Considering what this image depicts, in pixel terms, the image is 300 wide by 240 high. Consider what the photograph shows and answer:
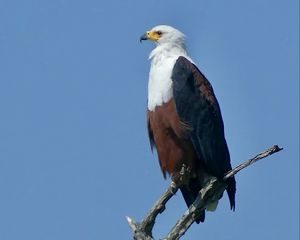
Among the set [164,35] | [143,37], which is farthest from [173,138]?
[143,37]

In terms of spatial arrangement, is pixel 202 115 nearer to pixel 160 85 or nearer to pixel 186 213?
pixel 160 85

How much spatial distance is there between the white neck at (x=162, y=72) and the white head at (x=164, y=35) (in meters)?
0.06

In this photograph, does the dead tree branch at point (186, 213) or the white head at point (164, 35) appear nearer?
the dead tree branch at point (186, 213)

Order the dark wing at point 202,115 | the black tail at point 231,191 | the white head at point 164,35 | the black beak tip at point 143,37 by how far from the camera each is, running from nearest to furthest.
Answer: the black tail at point 231,191, the dark wing at point 202,115, the white head at point 164,35, the black beak tip at point 143,37

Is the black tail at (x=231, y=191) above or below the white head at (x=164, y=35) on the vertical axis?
below

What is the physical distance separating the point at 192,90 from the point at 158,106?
429 mm

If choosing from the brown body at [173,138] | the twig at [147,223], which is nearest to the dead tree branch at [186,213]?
the twig at [147,223]

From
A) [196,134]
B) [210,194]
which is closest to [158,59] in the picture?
[196,134]

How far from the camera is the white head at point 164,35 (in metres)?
11.2

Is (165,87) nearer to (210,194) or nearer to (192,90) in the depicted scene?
(192,90)

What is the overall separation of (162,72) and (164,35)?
0.83 metres

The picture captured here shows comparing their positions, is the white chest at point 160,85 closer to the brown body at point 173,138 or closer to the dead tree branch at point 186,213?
the brown body at point 173,138

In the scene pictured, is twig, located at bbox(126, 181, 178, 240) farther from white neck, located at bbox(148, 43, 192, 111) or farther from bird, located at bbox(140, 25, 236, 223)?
white neck, located at bbox(148, 43, 192, 111)

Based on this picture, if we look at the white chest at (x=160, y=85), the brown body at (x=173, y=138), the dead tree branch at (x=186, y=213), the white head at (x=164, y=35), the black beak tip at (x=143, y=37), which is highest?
the black beak tip at (x=143, y=37)
